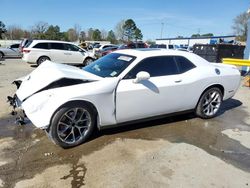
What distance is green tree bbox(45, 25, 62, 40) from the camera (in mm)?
63388

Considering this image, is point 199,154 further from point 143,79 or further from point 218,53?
point 218,53

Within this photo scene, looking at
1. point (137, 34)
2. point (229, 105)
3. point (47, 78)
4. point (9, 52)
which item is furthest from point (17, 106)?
point (137, 34)

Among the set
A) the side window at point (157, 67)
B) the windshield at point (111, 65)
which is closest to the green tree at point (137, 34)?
the windshield at point (111, 65)

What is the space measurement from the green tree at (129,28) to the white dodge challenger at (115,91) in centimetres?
8353

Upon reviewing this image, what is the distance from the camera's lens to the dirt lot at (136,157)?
3463mm

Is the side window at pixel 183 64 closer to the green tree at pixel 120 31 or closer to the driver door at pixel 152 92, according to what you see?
the driver door at pixel 152 92

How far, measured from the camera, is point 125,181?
343 centimetres

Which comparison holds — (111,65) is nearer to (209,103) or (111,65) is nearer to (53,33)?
(209,103)

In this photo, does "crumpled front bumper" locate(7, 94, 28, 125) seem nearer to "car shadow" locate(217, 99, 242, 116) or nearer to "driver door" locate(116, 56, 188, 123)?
"driver door" locate(116, 56, 188, 123)

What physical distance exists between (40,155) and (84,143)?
2.48ft

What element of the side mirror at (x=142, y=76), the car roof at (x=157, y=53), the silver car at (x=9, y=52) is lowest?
the silver car at (x=9, y=52)

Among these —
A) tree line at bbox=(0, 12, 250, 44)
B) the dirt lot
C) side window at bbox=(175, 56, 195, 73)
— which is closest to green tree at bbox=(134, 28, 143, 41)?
tree line at bbox=(0, 12, 250, 44)

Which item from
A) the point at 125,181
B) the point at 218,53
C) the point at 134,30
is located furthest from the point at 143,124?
the point at 134,30

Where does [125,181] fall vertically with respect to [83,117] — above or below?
below
